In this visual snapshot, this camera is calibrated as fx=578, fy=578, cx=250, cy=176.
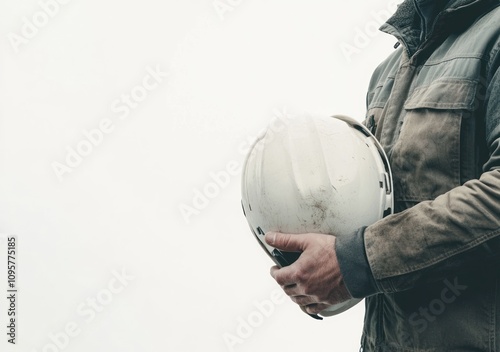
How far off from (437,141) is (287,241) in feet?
1.22

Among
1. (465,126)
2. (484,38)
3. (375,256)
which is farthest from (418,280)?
(484,38)

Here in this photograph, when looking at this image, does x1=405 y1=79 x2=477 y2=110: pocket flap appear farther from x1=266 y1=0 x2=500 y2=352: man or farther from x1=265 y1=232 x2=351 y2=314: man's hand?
x1=265 y1=232 x2=351 y2=314: man's hand

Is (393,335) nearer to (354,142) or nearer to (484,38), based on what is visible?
(354,142)

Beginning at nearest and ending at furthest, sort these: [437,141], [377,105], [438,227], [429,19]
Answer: [438,227] → [437,141] → [429,19] → [377,105]

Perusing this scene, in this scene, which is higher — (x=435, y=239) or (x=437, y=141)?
(x=437, y=141)

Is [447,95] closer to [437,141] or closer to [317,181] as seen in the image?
[437,141]

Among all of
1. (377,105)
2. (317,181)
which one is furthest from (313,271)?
(377,105)

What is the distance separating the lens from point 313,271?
1.16m

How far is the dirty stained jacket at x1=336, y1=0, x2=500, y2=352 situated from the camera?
1.06 m

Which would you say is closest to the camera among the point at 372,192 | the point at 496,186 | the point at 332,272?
the point at 496,186

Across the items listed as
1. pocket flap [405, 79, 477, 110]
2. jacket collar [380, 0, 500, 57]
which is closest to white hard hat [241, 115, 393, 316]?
pocket flap [405, 79, 477, 110]

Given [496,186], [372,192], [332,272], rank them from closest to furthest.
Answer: [496,186] → [332,272] → [372,192]

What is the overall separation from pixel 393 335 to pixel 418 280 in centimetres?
26

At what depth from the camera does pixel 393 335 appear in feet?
4.26
